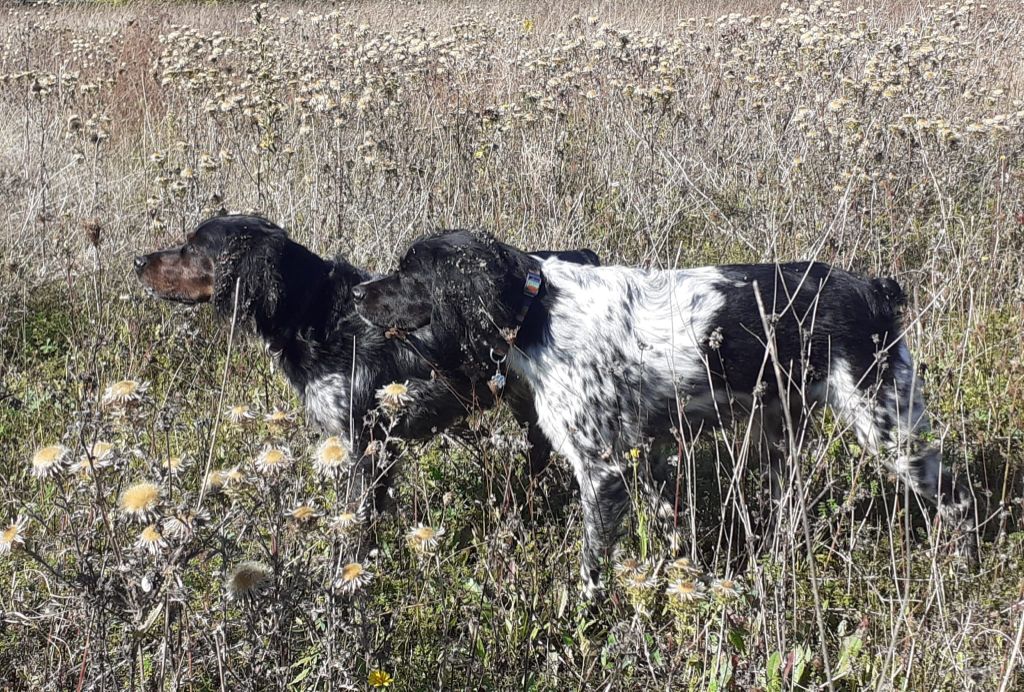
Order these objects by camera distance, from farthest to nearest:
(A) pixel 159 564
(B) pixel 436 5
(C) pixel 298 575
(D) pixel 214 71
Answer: (B) pixel 436 5 < (D) pixel 214 71 < (C) pixel 298 575 < (A) pixel 159 564

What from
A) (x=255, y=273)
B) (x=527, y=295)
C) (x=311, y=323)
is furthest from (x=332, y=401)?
(x=527, y=295)

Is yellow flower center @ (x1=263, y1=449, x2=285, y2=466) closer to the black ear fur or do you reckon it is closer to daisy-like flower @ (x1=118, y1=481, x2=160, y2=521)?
daisy-like flower @ (x1=118, y1=481, x2=160, y2=521)

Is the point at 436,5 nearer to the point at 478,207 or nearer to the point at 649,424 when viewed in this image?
the point at 478,207

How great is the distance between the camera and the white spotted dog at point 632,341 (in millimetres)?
3119

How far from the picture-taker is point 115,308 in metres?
4.63

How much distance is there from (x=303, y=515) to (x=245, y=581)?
0.19 meters

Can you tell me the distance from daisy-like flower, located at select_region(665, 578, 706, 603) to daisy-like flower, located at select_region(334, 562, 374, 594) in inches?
21.1

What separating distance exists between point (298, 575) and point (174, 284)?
206cm

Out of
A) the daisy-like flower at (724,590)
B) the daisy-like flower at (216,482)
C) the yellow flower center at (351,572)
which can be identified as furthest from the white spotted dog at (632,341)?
the yellow flower center at (351,572)

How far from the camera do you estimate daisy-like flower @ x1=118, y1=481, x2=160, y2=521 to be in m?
1.62

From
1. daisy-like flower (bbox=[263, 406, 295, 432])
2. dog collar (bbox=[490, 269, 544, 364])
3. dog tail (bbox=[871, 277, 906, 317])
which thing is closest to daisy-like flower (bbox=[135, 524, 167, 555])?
daisy-like flower (bbox=[263, 406, 295, 432])

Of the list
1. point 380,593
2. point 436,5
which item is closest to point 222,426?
point 380,593

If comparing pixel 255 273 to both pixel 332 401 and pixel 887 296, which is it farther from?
pixel 887 296

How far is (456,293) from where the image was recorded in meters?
3.24
